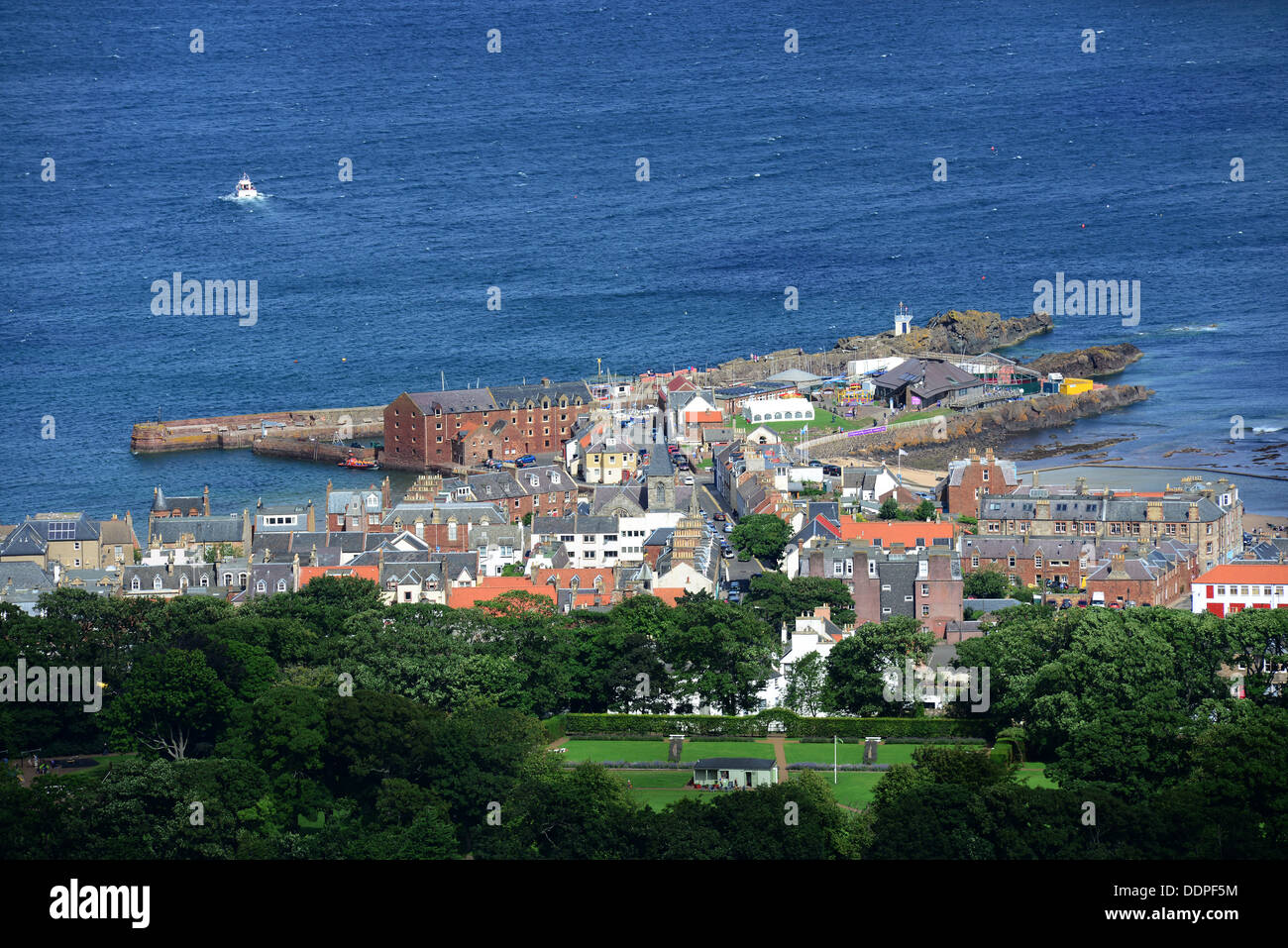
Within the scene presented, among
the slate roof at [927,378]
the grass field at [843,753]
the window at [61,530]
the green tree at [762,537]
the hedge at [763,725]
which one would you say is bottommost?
the grass field at [843,753]

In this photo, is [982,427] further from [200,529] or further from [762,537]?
[200,529]

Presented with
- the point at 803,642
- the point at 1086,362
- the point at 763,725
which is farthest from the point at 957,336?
the point at 763,725

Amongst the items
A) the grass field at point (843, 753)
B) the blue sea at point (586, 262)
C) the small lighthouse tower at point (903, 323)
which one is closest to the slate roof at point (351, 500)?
the blue sea at point (586, 262)

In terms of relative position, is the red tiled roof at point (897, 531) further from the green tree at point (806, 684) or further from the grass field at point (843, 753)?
the grass field at point (843, 753)

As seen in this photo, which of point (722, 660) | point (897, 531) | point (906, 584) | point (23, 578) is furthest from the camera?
point (897, 531)

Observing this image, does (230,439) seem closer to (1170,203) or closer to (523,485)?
(523,485)
